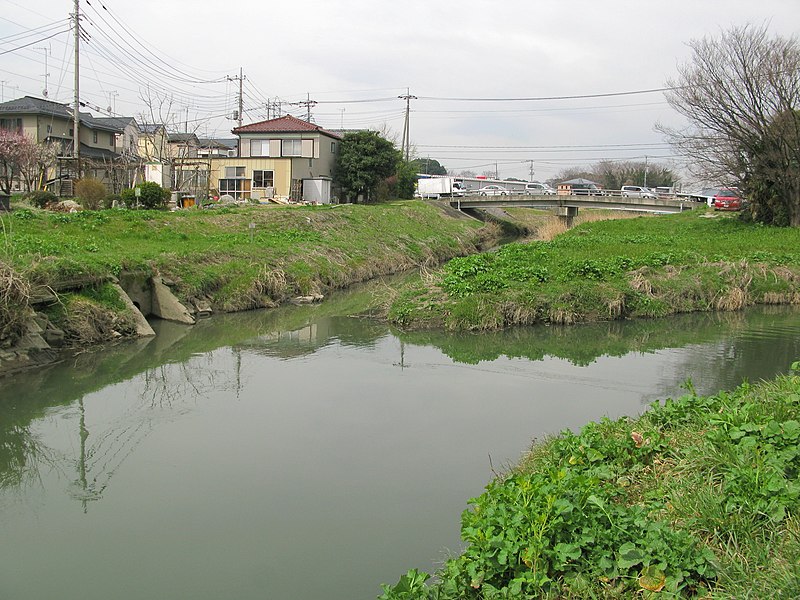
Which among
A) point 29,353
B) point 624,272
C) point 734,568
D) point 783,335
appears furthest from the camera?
point 624,272

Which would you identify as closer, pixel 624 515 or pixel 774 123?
pixel 624 515

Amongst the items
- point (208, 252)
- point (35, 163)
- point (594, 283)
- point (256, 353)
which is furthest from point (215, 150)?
point (256, 353)

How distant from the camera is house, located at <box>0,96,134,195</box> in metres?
36.8

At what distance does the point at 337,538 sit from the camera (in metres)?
7.10

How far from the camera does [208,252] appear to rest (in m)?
20.7

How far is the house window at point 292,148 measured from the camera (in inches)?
1795

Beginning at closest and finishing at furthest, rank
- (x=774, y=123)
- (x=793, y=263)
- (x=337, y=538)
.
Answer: (x=337, y=538), (x=793, y=263), (x=774, y=123)

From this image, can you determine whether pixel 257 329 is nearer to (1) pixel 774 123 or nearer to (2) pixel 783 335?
(2) pixel 783 335

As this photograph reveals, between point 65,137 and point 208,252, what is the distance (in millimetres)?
28931

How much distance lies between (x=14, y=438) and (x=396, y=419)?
5298mm

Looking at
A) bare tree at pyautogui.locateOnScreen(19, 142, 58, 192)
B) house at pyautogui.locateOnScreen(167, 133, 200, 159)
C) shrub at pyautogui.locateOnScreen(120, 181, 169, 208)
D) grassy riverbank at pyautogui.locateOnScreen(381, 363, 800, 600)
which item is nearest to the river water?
Answer: grassy riverbank at pyautogui.locateOnScreen(381, 363, 800, 600)

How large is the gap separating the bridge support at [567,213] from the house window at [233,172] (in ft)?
66.0

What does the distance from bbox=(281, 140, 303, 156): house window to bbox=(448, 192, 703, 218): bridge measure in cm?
1099

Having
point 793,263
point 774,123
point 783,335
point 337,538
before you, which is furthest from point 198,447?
point 774,123
